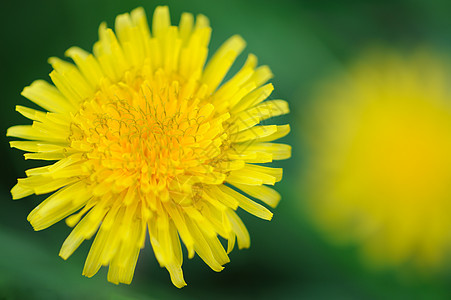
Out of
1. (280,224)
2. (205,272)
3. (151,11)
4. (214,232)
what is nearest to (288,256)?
(280,224)

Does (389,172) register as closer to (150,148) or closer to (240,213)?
(240,213)

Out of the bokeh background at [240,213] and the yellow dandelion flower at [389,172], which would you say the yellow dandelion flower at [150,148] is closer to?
the bokeh background at [240,213]

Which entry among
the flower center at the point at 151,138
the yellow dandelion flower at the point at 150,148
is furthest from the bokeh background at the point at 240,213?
the flower center at the point at 151,138

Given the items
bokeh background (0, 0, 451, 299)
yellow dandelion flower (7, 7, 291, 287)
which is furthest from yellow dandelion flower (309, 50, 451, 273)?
yellow dandelion flower (7, 7, 291, 287)

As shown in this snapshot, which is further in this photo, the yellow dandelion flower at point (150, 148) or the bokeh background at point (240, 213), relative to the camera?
the bokeh background at point (240, 213)

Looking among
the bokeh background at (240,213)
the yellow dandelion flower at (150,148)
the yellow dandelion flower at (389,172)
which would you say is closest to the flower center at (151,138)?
the yellow dandelion flower at (150,148)

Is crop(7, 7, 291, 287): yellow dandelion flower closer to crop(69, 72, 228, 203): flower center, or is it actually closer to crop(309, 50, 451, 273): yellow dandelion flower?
crop(69, 72, 228, 203): flower center

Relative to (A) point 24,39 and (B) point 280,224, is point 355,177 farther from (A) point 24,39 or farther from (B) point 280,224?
(A) point 24,39
